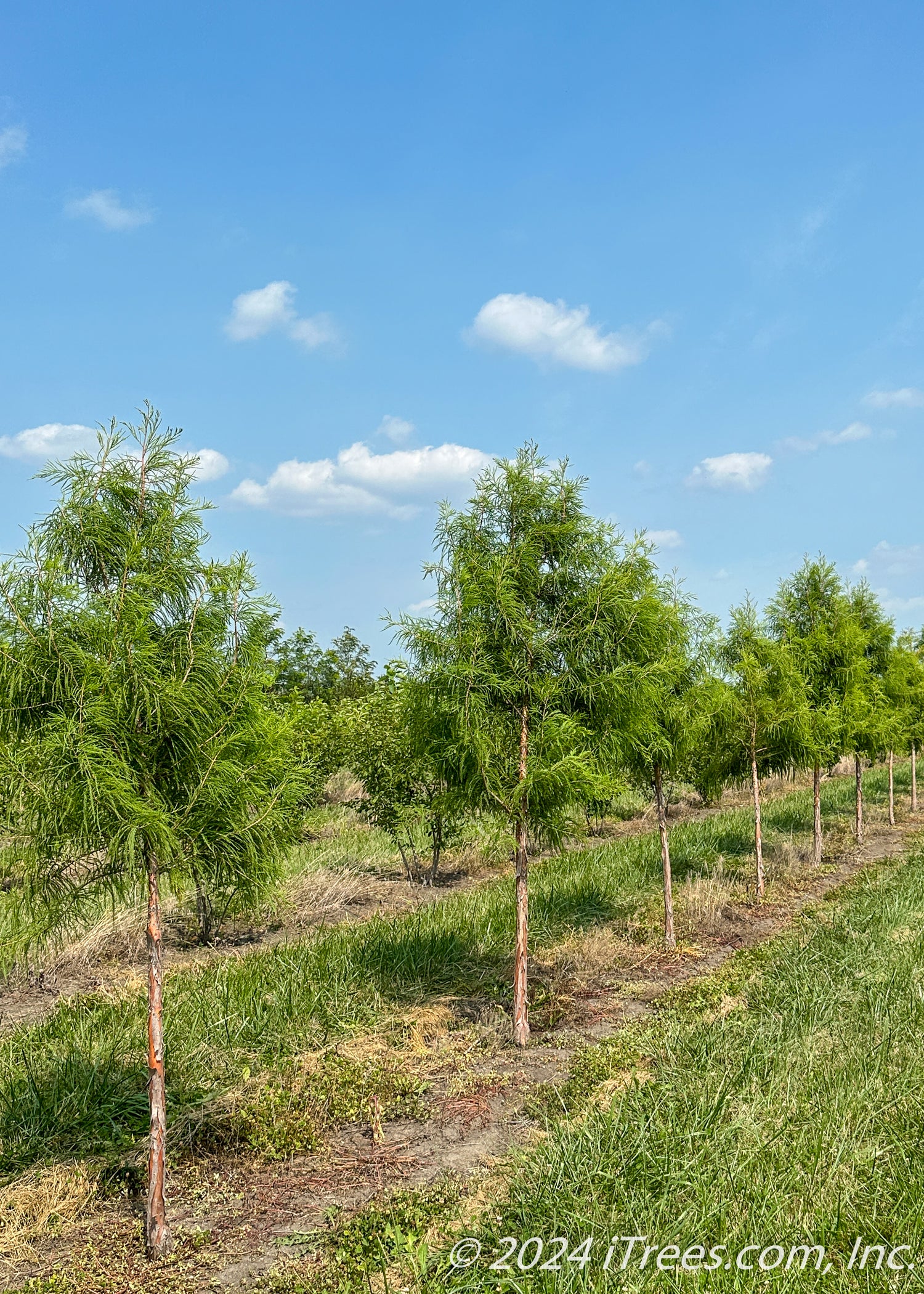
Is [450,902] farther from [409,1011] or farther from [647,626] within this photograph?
[647,626]

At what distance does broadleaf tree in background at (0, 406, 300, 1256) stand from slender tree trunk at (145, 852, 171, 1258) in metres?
0.01

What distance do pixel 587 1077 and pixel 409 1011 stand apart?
2.19 meters

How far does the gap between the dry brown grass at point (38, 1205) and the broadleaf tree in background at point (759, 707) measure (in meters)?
11.1

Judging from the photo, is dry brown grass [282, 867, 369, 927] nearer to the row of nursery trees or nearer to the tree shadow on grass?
the row of nursery trees

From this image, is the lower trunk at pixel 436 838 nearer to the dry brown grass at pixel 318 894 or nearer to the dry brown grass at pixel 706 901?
the dry brown grass at pixel 318 894

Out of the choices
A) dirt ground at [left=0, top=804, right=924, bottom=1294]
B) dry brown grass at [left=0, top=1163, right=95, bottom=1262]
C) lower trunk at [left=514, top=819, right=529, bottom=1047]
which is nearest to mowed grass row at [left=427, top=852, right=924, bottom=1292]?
dirt ground at [left=0, top=804, right=924, bottom=1294]

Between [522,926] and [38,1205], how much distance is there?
4.51 m

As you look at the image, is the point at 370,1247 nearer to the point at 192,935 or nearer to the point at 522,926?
the point at 522,926

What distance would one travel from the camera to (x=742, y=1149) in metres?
4.99

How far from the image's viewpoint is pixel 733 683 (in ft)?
48.1

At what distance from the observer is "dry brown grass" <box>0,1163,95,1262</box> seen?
4.94 m

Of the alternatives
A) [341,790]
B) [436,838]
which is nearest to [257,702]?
[436,838]

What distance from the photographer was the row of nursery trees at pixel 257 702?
16.4 feet

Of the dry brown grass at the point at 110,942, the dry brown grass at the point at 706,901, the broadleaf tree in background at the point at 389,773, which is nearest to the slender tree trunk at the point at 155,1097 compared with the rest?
the dry brown grass at the point at 110,942
